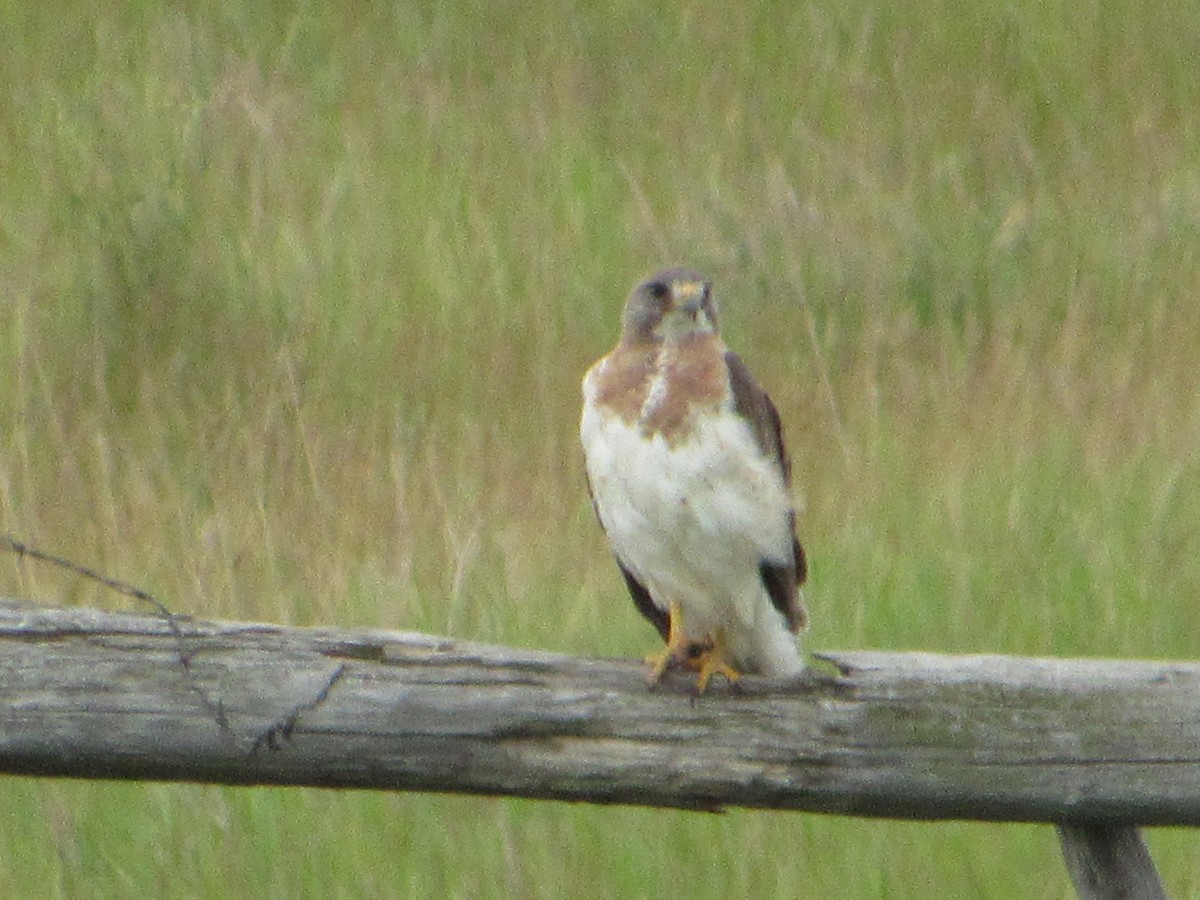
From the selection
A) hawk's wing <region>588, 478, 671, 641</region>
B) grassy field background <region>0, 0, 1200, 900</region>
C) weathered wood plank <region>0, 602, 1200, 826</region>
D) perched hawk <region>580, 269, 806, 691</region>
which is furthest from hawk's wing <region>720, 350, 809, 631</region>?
weathered wood plank <region>0, 602, 1200, 826</region>

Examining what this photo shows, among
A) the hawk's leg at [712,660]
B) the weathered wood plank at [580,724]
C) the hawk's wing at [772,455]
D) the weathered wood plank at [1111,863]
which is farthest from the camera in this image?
the hawk's wing at [772,455]

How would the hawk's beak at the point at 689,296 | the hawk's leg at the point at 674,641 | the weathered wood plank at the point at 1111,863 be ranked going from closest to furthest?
the weathered wood plank at the point at 1111,863, the hawk's leg at the point at 674,641, the hawk's beak at the point at 689,296

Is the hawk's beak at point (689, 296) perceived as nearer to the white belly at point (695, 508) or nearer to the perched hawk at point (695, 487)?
the perched hawk at point (695, 487)

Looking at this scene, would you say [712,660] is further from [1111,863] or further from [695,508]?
[1111,863]

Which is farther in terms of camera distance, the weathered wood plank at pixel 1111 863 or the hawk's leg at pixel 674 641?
the hawk's leg at pixel 674 641

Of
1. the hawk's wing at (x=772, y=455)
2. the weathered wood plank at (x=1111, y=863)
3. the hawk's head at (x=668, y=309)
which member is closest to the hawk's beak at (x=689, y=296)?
the hawk's head at (x=668, y=309)

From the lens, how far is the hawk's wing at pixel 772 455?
3488 mm

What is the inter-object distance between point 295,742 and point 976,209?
4.90 metres

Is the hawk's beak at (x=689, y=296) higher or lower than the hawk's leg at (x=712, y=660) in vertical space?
higher

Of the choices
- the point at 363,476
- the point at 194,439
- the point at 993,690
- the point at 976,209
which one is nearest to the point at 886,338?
the point at 976,209

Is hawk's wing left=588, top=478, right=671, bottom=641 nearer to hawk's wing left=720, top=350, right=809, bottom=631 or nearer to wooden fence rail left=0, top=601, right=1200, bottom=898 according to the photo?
hawk's wing left=720, top=350, right=809, bottom=631

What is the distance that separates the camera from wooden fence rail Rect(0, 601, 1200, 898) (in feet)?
7.67

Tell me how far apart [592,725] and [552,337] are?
12.1ft

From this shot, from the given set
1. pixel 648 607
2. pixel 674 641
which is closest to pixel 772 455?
pixel 674 641
